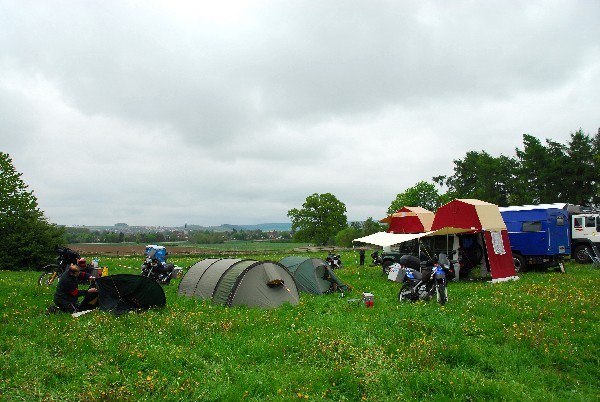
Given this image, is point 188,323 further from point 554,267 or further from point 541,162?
point 541,162

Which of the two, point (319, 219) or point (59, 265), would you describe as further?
point (319, 219)

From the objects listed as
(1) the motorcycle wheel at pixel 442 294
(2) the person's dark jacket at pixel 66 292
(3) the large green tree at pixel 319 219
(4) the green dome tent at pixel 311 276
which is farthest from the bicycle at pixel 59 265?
(3) the large green tree at pixel 319 219

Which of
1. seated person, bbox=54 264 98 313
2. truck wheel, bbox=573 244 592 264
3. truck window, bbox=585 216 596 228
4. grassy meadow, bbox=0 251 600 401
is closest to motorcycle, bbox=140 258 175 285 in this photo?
grassy meadow, bbox=0 251 600 401

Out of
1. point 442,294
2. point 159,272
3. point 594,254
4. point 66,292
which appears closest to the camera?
point 66,292

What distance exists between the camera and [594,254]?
23.9 m

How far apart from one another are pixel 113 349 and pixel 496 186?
6312 centimetres

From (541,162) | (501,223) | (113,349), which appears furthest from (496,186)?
(113,349)

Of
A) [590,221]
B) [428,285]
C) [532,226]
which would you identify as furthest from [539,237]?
[428,285]

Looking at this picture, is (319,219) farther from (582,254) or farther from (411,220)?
(582,254)

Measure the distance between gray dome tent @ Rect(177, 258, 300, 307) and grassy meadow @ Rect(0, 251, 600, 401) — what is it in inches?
28.7

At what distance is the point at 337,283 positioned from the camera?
16297 millimetres

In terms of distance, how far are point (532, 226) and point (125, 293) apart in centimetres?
2040

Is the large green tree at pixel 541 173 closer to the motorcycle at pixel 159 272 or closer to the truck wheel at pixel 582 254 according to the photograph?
the truck wheel at pixel 582 254

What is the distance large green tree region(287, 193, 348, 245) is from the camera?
265 feet
